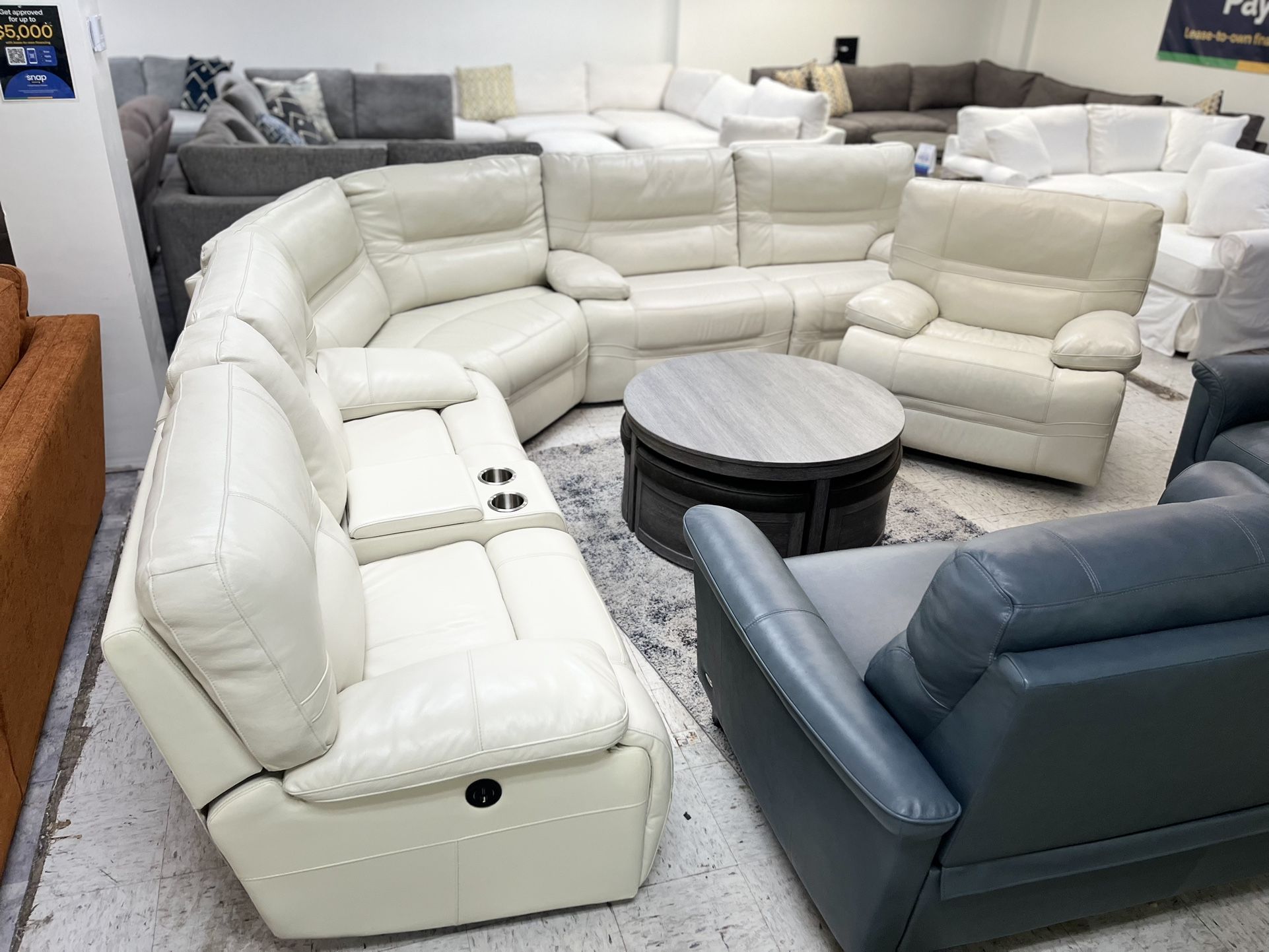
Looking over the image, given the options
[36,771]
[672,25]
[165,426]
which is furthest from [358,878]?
[672,25]

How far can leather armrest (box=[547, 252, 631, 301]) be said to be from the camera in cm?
376

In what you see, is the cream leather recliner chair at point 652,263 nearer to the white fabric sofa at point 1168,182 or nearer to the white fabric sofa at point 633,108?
the white fabric sofa at point 1168,182

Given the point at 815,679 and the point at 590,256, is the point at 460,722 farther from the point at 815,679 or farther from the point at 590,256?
the point at 590,256

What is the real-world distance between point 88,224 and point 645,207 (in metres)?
2.12

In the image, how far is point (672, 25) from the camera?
314 inches

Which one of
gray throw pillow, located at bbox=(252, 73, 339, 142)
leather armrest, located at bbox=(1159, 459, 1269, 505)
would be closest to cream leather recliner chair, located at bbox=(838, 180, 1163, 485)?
leather armrest, located at bbox=(1159, 459, 1269, 505)

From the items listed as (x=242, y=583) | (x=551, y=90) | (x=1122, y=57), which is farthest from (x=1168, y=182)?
(x=242, y=583)

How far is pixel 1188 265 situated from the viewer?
4.46m

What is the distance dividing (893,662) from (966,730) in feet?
0.54

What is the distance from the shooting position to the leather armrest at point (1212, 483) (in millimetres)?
2500

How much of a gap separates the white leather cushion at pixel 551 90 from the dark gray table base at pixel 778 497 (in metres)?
5.50

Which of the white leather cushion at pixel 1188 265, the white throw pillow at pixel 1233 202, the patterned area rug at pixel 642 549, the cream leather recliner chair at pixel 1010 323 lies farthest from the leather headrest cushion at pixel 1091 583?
the white throw pillow at pixel 1233 202

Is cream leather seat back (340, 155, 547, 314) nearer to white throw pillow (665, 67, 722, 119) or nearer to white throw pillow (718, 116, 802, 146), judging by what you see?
white throw pillow (718, 116, 802, 146)

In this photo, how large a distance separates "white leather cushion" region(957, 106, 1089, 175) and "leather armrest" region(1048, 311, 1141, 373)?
3.06 metres
